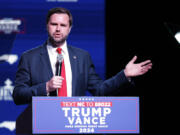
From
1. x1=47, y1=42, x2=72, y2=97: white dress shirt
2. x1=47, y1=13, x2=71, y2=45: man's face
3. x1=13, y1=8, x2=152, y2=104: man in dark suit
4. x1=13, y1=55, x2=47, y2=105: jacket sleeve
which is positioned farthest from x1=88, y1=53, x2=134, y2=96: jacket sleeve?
x1=13, y1=55, x2=47, y2=105: jacket sleeve

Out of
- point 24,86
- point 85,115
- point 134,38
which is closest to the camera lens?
point 85,115

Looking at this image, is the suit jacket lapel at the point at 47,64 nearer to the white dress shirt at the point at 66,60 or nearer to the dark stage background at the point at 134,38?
the white dress shirt at the point at 66,60

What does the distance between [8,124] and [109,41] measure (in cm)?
143

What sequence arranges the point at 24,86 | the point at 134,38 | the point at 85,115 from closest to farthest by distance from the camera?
the point at 85,115 < the point at 24,86 < the point at 134,38

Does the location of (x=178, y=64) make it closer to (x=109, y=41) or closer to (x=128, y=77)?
(x=109, y=41)

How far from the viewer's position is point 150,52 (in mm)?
3760

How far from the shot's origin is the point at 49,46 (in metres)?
3.07

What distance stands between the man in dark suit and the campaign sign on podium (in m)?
0.33

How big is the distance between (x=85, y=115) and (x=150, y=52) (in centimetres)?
149

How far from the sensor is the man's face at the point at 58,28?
3047 mm

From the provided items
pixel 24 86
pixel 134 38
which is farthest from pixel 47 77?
pixel 134 38

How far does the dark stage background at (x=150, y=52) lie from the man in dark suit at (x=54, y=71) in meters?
0.65

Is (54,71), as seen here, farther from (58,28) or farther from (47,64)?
(58,28)

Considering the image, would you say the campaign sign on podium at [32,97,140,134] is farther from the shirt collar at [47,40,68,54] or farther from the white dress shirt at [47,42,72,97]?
the shirt collar at [47,40,68,54]
